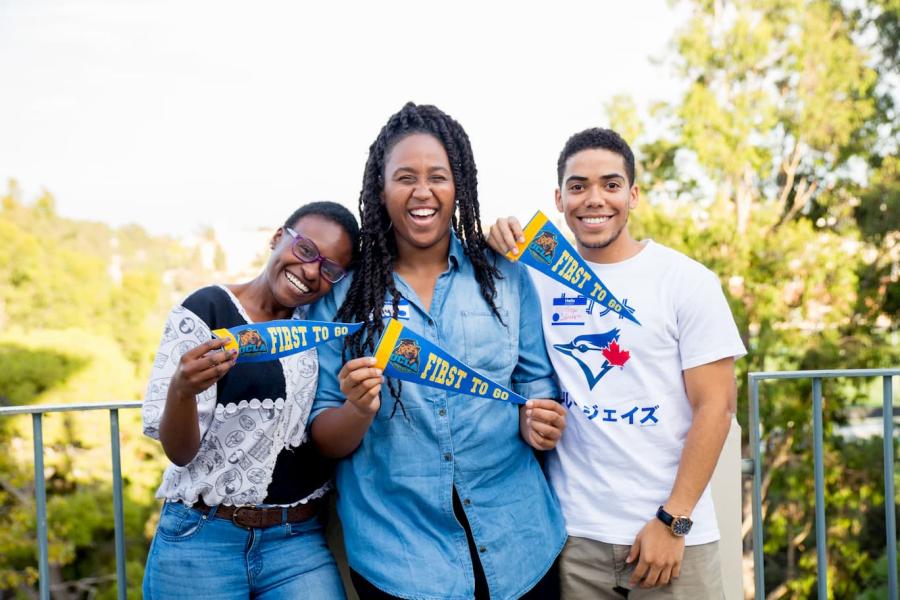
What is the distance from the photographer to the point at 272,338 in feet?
6.59

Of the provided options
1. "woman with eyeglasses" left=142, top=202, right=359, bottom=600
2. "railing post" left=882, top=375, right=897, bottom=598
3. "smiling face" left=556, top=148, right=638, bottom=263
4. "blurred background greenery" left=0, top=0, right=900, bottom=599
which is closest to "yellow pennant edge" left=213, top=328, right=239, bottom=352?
"woman with eyeglasses" left=142, top=202, right=359, bottom=600

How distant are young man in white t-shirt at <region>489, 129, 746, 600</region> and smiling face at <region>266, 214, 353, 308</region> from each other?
48cm

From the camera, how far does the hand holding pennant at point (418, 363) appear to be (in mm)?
1991

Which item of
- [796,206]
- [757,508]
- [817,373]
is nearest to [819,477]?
[757,508]

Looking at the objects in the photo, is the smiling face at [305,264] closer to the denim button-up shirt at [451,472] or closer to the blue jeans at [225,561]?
the denim button-up shirt at [451,472]

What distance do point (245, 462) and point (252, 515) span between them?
15 cm

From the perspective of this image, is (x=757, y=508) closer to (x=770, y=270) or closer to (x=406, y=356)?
(x=406, y=356)

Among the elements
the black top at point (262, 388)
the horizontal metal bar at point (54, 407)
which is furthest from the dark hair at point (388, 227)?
the horizontal metal bar at point (54, 407)

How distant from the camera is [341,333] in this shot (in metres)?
2.12

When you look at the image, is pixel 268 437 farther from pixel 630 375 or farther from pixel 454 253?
pixel 630 375

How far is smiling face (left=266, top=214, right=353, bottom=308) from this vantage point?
2266 millimetres

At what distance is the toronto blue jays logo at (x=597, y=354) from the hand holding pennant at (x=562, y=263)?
0.08 metres

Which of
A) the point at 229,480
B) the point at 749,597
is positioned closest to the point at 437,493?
the point at 229,480

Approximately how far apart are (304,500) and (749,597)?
17096 millimetres
